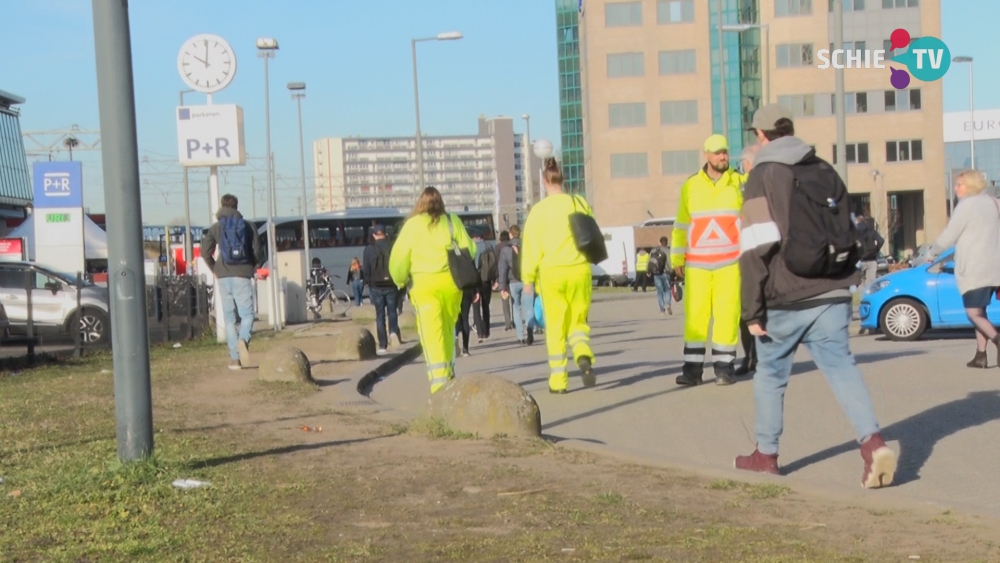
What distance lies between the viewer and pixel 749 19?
9275 cm

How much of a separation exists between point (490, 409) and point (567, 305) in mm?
3114

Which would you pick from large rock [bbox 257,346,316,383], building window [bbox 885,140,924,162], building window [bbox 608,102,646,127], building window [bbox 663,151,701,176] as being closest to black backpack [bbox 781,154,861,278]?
large rock [bbox 257,346,316,383]

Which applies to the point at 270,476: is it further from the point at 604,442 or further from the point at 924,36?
the point at 924,36

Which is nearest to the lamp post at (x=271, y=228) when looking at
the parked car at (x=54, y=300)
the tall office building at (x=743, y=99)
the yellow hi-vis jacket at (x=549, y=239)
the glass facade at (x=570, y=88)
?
the parked car at (x=54, y=300)

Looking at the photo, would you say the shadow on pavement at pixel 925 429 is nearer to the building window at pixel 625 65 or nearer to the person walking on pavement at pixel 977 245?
the person walking on pavement at pixel 977 245

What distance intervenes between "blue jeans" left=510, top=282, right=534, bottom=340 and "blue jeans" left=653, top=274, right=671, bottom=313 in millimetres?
8453

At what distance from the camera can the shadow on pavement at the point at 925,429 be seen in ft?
24.7

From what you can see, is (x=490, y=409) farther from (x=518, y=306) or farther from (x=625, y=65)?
(x=625, y=65)

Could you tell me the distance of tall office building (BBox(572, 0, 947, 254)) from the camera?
88000 mm

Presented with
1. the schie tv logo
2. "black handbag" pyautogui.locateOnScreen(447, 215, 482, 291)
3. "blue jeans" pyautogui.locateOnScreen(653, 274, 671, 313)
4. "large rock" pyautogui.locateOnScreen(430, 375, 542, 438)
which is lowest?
"blue jeans" pyautogui.locateOnScreen(653, 274, 671, 313)

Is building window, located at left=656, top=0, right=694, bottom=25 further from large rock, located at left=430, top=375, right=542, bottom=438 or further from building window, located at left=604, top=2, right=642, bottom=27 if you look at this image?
large rock, located at left=430, top=375, right=542, bottom=438

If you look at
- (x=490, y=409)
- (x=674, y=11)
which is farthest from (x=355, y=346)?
(x=674, y=11)

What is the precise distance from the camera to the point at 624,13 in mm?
91812

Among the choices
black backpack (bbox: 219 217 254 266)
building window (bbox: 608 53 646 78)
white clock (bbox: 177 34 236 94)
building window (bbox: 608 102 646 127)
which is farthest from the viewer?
building window (bbox: 608 102 646 127)
